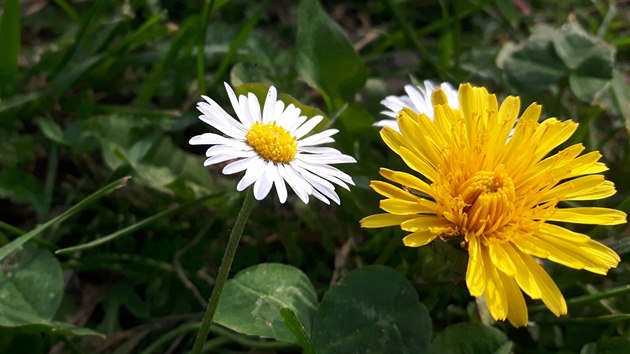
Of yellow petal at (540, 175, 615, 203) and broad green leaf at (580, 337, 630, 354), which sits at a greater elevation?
yellow petal at (540, 175, 615, 203)

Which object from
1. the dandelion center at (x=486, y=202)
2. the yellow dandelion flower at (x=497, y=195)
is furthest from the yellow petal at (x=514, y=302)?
the dandelion center at (x=486, y=202)

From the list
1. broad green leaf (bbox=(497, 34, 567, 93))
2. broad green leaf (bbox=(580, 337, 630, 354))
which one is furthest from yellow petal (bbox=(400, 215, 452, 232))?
broad green leaf (bbox=(497, 34, 567, 93))

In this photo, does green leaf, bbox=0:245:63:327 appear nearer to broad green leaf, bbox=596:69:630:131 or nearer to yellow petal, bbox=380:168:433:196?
yellow petal, bbox=380:168:433:196

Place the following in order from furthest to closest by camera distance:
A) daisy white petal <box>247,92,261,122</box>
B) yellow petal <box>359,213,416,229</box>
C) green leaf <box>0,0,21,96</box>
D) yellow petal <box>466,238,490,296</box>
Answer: green leaf <box>0,0,21,96</box>, daisy white petal <box>247,92,261,122</box>, yellow petal <box>359,213,416,229</box>, yellow petal <box>466,238,490,296</box>

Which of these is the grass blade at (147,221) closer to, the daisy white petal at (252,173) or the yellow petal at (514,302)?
the daisy white petal at (252,173)

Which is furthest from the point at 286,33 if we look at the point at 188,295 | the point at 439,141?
the point at 439,141

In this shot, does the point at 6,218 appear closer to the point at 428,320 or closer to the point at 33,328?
the point at 33,328
